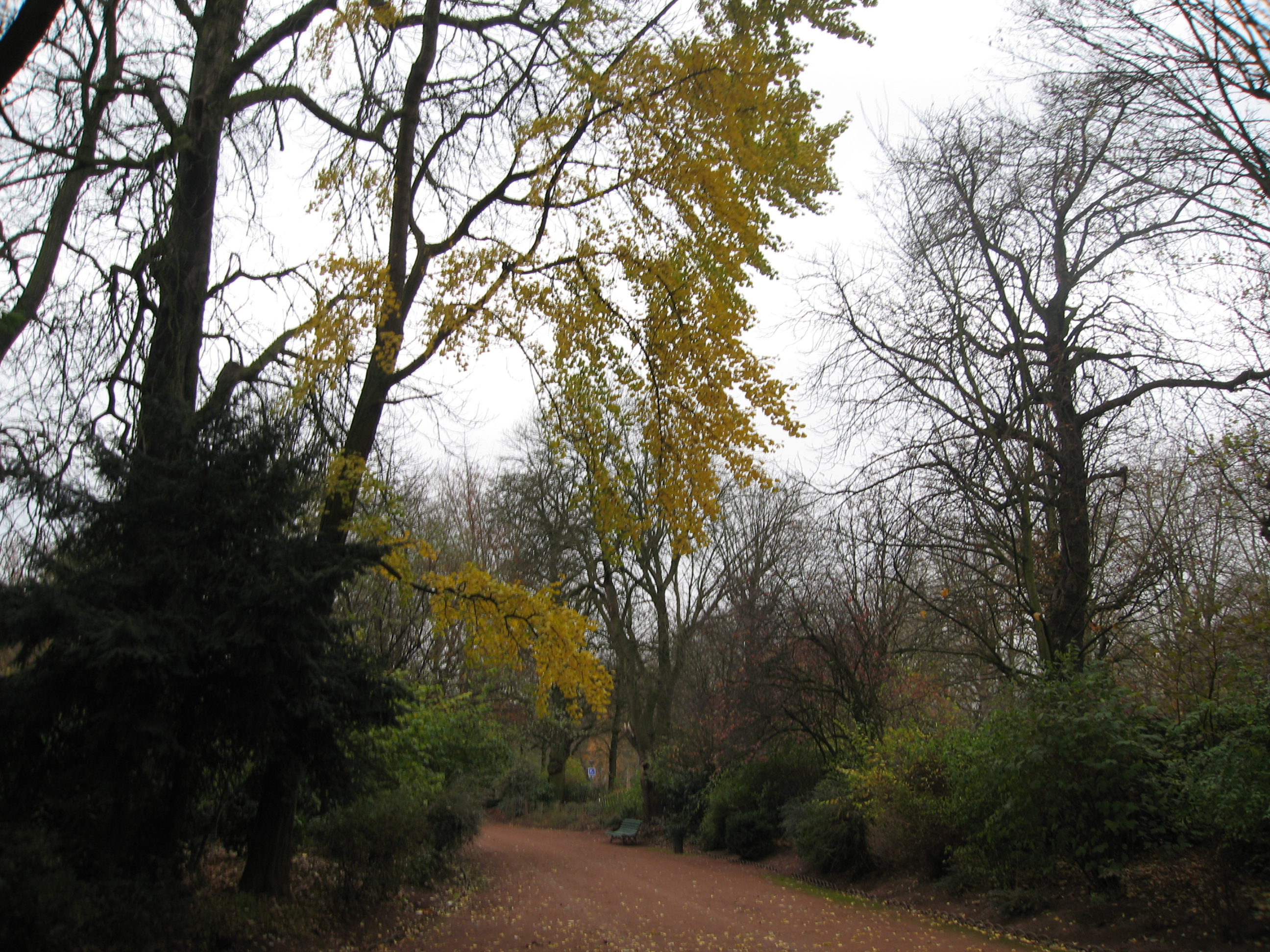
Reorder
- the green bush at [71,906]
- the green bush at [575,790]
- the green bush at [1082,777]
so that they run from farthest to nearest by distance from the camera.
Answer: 1. the green bush at [575,790]
2. the green bush at [1082,777]
3. the green bush at [71,906]

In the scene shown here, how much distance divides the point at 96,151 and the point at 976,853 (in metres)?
12.3

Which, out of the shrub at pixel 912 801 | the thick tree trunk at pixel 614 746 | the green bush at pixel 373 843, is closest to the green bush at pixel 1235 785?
the shrub at pixel 912 801

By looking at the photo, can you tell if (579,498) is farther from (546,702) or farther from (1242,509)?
(1242,509)

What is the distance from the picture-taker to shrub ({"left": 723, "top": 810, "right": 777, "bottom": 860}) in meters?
16.6

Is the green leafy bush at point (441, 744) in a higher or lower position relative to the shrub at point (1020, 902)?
higher

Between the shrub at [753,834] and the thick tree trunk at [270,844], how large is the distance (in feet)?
37.0

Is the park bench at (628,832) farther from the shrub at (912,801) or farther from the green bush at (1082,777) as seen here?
the green bush at (1082,777)

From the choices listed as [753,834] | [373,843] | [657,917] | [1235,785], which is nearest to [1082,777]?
[1235,785]

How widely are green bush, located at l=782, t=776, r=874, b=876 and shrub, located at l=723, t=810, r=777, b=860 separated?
86.9 inches

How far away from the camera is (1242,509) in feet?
38.5

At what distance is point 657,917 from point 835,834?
4750 millimetres

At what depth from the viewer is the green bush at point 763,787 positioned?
1705cm

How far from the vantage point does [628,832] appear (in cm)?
2012

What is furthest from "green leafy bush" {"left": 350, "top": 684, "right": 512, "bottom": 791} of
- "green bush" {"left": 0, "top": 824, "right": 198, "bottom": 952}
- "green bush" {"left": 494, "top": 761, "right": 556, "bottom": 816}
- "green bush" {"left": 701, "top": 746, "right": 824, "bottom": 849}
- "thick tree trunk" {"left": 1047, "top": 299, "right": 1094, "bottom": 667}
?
"green bush" {"left": 494, "top": 761, "right": 556, "bottom": 816}
